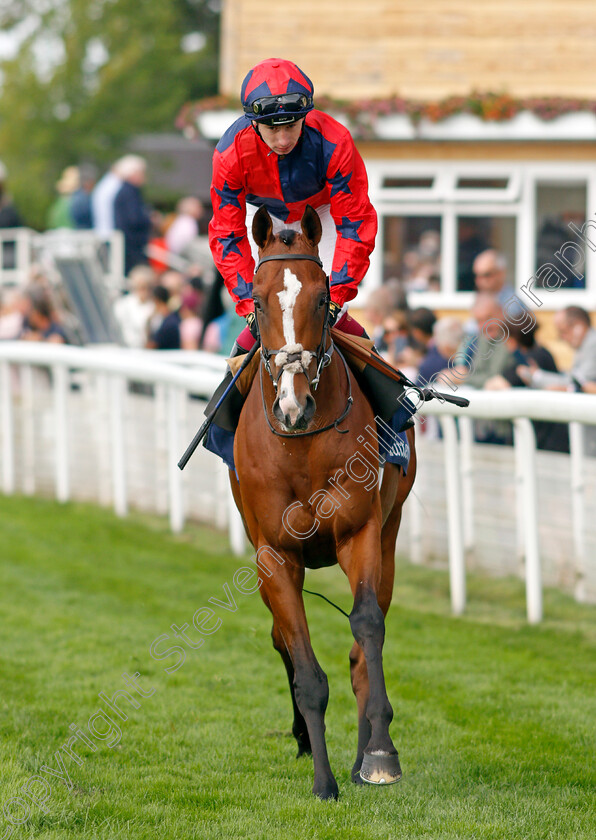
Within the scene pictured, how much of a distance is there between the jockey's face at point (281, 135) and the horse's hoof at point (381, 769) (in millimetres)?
2114

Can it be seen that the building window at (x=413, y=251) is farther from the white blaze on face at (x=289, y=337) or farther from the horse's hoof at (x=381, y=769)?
the horse's hoof at (x=381, y=769)

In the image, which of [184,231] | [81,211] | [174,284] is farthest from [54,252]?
[184,231]

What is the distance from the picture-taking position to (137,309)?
483 inches

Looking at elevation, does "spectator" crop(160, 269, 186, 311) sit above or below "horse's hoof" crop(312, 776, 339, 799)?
above

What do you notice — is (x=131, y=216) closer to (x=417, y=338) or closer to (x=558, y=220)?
(x=558, y=220)

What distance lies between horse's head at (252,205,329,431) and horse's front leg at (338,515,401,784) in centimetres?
58

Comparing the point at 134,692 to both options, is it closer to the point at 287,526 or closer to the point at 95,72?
the point at 287,526

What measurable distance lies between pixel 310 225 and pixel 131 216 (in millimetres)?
10021

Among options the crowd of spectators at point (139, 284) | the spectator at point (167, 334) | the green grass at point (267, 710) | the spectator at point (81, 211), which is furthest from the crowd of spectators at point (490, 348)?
the spectator at point (81, 211)

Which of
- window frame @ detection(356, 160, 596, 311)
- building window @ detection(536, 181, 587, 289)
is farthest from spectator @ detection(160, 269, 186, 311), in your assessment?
building window @ detection(536, 181, 587, 289)

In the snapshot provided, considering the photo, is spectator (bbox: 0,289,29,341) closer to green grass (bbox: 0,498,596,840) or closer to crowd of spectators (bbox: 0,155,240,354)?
crowd of spectators (bbox: 0,155,240,354)

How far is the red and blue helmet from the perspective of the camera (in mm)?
4203

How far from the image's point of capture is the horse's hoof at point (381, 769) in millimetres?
3791

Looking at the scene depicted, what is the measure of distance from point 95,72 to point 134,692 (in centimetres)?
2424
